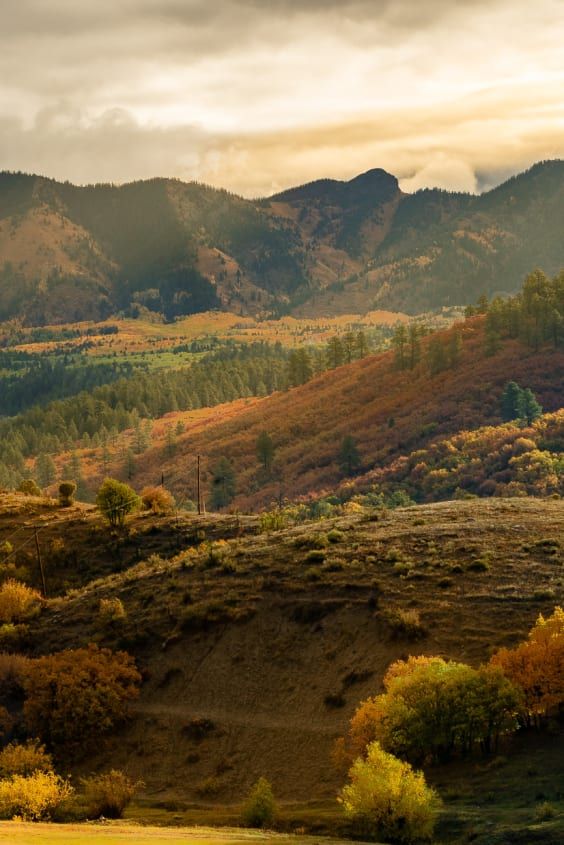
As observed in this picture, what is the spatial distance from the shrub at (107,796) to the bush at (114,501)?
39.9m

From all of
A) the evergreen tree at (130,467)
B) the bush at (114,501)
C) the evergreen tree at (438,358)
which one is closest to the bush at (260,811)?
the bush at (114,501)

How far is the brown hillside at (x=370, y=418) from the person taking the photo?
495 feet

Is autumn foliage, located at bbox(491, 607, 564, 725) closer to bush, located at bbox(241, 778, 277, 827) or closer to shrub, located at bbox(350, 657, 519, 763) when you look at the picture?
shrub, located at bbox(350, 657, 519, 763)

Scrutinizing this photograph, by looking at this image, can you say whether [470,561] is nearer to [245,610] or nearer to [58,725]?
[245,610]

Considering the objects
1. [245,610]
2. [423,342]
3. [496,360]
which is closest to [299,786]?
[245,610]

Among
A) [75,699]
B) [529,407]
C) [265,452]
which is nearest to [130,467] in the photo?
[265,452]

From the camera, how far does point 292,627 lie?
5619 centimetres

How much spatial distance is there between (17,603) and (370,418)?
108m

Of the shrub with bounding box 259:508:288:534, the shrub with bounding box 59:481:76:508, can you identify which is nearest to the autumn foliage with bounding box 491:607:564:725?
the shrub with bounding box 259:508:288:534

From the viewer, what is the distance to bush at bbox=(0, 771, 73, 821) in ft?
129

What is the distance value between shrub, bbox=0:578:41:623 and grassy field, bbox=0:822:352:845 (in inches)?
1239

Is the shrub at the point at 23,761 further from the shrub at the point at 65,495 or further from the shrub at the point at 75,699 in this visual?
the shrub at the point at 65,495

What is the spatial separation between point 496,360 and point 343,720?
419 ft

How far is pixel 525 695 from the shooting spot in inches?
1572
